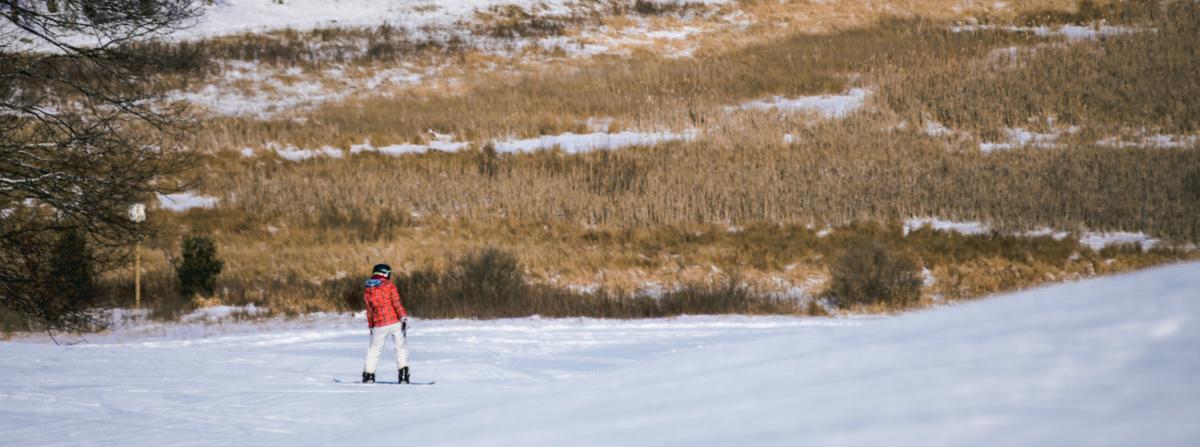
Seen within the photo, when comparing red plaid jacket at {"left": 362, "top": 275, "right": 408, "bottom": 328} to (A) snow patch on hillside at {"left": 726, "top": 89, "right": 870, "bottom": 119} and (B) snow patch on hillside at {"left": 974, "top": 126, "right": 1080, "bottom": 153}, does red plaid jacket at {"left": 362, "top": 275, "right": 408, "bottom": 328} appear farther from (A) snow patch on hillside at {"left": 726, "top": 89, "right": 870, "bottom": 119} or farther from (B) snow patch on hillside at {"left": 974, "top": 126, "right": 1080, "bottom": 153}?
(A) snow patch on hillside at {"left": 726, "top": 89, "right": 870, "bottom": 119}

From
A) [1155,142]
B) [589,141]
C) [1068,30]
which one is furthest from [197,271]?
[1068,30]

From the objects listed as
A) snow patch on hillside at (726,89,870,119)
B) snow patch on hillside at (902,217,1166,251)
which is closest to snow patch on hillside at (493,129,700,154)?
snow patch on hillside at (726,89,870,119)

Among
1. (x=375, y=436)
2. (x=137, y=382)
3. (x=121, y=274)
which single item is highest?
(x=375, y=436)

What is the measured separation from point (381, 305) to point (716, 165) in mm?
25211

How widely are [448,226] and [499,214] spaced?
1.73 metres

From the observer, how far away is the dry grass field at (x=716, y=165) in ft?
91.6

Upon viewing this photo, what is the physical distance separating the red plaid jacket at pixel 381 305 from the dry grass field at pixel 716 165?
393 inches

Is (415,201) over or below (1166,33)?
below

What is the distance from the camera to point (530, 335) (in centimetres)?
1852

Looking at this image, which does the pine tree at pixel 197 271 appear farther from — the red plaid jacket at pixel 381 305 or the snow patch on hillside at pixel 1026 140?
the snow patch on hillside at pixel 1026 140

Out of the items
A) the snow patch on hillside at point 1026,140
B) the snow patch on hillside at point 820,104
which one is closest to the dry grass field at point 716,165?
the snow patch on hillside at point 1026,140

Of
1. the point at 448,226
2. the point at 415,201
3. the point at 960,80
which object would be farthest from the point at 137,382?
the point at 960,80

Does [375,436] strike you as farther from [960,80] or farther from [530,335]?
[960,80]

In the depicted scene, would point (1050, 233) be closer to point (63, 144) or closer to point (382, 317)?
point (382, 317)
